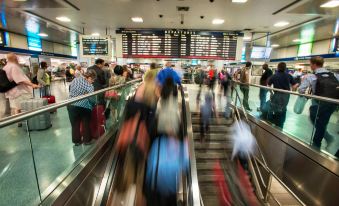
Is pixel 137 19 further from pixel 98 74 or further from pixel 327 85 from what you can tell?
pixel 327 85

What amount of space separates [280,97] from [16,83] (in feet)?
18.4

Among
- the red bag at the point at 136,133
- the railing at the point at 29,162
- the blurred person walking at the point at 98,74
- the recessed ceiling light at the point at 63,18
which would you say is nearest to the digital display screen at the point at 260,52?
the blurred person walking at the point at 98,74

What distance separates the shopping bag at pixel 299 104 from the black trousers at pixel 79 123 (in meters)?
3.90

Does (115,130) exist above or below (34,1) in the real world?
below

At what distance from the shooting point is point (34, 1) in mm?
5055

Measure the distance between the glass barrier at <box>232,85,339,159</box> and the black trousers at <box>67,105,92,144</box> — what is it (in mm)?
3731

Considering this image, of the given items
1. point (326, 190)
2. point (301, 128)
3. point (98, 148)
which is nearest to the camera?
point (326, 190)

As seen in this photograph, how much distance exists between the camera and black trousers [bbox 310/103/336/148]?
3.11 m

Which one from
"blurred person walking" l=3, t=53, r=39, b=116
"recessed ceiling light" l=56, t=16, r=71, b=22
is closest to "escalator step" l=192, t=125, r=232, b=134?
"blurred person walking" l=3, t=53, r=39, b=116

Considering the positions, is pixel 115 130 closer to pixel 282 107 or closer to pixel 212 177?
pixel 212 177

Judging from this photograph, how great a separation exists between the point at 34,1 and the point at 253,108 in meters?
6.57

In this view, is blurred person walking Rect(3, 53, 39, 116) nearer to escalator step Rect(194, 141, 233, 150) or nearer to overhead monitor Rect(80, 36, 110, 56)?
overhead monitor Rect(80, 36, 110, 56)

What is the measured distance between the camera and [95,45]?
7141 mm

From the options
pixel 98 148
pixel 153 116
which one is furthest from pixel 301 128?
pixel 98 148
